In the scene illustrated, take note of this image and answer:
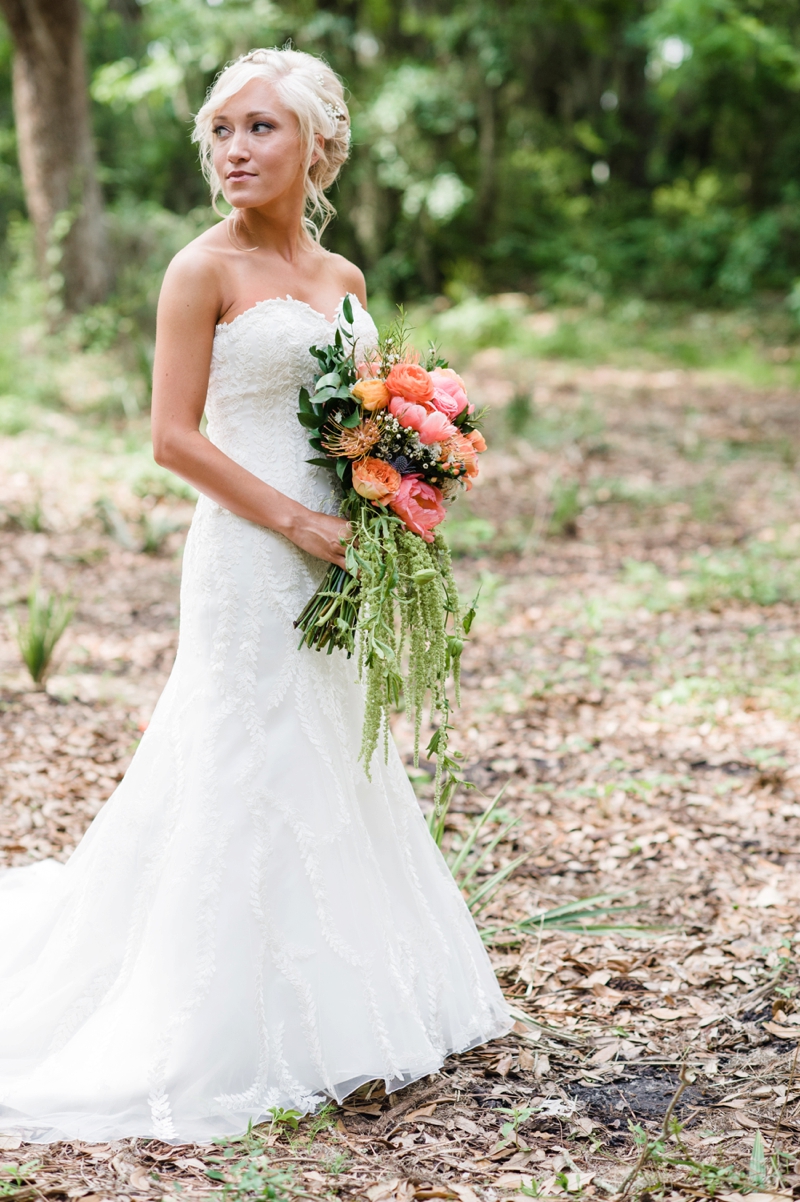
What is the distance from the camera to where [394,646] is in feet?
9.12

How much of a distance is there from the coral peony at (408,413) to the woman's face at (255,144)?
25.5 inches

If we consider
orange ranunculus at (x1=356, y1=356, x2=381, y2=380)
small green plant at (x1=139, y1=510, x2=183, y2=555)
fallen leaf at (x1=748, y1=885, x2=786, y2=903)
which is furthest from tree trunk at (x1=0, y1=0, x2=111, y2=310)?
fallen leaf at (x1=748, y1=885, x2=786, y2=903)

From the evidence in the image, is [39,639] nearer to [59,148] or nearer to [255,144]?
[255,144]

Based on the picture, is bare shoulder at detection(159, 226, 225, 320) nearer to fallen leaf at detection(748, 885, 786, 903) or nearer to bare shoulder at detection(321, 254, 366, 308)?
bare shoulder at detection(321, 254, 366, 308)

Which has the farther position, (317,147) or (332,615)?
(317,147)

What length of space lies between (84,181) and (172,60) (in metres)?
4.32

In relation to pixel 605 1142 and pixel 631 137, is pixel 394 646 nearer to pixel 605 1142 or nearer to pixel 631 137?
pixel 605 1142

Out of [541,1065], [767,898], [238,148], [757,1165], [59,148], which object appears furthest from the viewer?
[59,148]

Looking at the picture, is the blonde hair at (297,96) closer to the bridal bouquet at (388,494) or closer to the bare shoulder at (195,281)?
the bare shoulder at (195,281)

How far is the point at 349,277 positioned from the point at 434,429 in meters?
0.75

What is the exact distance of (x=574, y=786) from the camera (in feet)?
16.5

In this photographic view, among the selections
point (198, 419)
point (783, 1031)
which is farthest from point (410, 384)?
point (783, 1031)

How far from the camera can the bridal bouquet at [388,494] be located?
8.79ft

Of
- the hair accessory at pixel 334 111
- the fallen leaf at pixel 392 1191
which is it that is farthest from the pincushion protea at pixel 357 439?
the fallen leaf at pixel 392 1191
